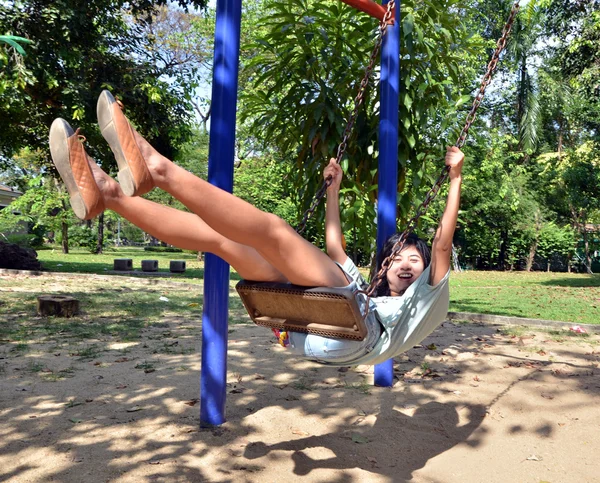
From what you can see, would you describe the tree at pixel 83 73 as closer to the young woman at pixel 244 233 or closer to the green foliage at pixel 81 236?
the young woman at pixel 244 233

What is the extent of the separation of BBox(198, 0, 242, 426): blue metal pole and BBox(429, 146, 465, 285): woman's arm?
125 cm

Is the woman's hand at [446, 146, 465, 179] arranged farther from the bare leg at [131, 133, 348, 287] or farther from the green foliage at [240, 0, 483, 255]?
the green foliage at [240, 0, 483, 255]

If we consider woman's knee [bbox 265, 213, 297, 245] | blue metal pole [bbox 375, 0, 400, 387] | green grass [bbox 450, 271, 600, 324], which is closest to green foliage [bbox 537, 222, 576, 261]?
green grass [bbox 450, 271, 600, 324]

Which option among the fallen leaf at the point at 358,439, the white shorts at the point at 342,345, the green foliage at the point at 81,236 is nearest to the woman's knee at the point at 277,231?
the white shorts at the point at 342,345

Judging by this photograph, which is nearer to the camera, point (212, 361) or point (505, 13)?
point (212, 361)

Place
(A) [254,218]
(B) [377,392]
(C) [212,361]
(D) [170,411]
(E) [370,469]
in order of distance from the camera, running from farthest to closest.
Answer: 1. (B) [377,392]
2. (D) [170,411]
3. (C) [212,361]
4. (E) [370,469]
5. (A) [254,218]

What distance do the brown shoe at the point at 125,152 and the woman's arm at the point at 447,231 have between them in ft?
4.43

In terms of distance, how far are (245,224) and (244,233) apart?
36 mm

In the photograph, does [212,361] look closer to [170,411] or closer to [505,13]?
[170,411]

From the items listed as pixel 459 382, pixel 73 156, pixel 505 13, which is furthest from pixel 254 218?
pixel 505 13

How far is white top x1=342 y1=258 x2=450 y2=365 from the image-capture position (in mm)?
2502

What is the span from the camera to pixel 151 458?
2.91 meters

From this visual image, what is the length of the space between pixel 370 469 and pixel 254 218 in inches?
61.3

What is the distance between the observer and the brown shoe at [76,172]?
6.97 feet
